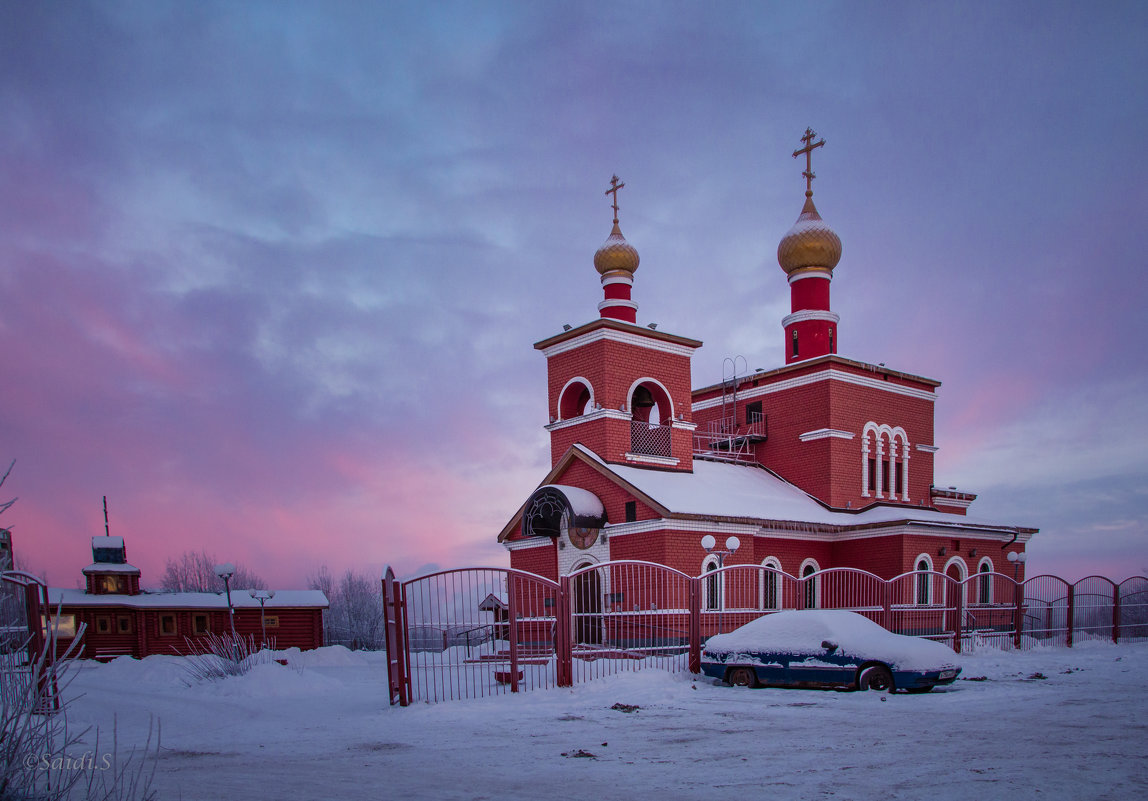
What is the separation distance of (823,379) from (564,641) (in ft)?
51.9

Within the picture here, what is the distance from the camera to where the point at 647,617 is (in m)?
19.3

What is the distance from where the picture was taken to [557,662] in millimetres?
12742

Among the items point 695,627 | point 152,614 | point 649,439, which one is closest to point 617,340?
point 649,439

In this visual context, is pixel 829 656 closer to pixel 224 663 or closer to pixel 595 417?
pixel 224 663

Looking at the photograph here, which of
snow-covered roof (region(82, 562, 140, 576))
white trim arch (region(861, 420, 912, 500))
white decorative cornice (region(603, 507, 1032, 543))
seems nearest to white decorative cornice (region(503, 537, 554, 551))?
white decorative cornice (region(603, 507, 1032, 543))

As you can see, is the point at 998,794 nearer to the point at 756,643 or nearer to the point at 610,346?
the point at 756,643

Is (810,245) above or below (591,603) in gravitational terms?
above

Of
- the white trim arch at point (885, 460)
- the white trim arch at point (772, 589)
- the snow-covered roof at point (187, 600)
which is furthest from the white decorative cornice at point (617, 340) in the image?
the snow-covered roof at point (187, 600)

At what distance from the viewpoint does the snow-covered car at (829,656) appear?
1191cm

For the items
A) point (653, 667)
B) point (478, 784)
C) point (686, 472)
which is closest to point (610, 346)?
point (686, 472)

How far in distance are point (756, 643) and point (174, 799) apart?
8487 mm

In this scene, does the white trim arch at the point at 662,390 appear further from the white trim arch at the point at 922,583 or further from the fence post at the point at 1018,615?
the fence post at the point at 1018,615

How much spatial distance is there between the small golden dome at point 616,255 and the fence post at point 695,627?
13694 mm

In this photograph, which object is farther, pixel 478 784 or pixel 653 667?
pixel 653 667
